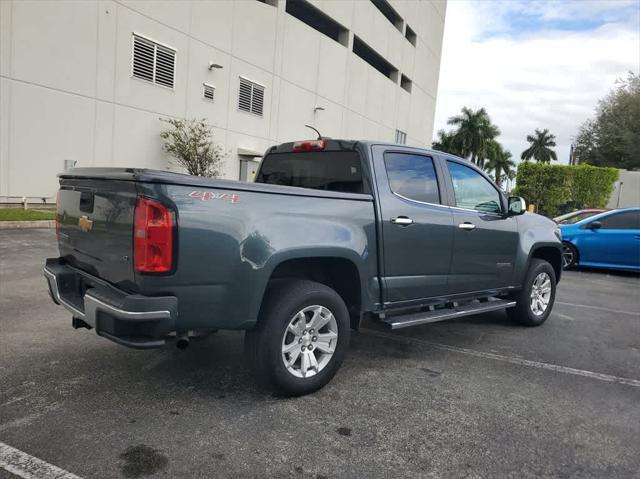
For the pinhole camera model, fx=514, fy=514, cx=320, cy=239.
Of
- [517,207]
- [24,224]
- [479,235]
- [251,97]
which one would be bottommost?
[24,224]

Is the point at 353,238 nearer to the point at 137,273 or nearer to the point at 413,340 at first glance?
the point at 137,273

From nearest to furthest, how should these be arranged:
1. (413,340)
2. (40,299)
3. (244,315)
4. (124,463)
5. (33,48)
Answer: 1. (124,463)
2. (244,315)
3. (413,340)
4. (40,299)
5. (33,48)

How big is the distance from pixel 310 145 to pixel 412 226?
1178 millimetres

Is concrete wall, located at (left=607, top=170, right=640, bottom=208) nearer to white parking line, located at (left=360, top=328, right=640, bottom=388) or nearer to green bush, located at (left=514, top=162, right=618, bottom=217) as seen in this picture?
green bush, located at (left=514, top=162, right=618, bottom=217)

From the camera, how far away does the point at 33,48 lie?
13883 millimetres

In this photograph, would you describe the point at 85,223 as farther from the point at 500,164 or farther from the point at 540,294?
the point at 500,164

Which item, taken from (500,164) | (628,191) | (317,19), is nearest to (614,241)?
(317,19)

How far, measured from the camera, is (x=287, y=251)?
3443 millimetres

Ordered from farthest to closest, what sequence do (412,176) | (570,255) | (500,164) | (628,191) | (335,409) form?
(500,164) < (628,191) < (570,255) < (412,176) < (335,409)

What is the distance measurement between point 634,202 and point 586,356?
3486 centimetres

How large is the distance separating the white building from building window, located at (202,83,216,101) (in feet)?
0.14

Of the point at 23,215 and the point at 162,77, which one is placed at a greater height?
the point at 162,77

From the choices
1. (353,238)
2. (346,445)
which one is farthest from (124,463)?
(353,238)

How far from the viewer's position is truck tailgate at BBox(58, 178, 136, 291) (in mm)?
3078
